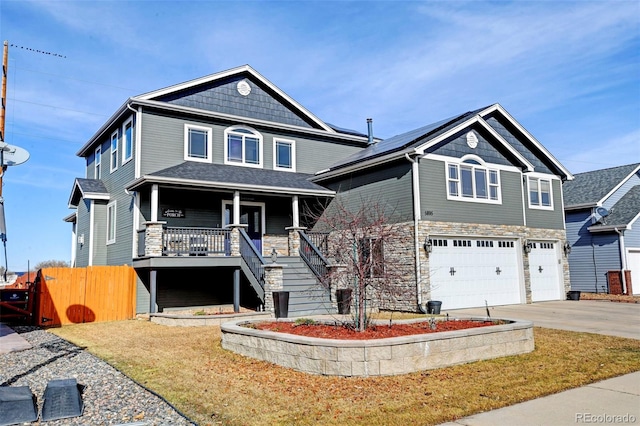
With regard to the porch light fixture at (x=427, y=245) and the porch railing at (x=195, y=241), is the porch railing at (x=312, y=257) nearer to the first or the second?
the porch railing at (x=195, y=241)

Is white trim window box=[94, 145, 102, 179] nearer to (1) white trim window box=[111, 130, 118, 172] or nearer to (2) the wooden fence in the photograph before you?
(1) white trim window box=[111, 130, 118, 172]

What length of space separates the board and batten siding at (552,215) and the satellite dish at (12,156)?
18316 mm

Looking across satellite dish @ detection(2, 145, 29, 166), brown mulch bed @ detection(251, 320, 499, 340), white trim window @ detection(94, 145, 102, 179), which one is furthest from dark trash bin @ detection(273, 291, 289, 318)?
white trim window @ detection(94, 145, 102, 179)

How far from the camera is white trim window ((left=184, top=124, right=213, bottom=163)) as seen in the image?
17.9m

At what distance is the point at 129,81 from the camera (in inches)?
864

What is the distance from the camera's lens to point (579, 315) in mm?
14805

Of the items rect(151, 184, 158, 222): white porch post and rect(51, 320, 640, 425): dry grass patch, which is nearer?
rect(51, 320, 640, 425): dry grass patch

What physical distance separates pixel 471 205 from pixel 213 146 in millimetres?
9901

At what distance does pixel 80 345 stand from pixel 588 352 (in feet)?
33.8

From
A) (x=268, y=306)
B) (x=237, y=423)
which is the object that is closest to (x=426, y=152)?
(x=268, y=306)

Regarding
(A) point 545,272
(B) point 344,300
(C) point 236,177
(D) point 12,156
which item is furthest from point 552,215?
(D) point 12,156

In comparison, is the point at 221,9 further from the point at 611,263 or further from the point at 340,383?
the point at 611,263

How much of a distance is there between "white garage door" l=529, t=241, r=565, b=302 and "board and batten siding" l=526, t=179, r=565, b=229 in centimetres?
79

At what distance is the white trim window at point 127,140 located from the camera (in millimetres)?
17628
